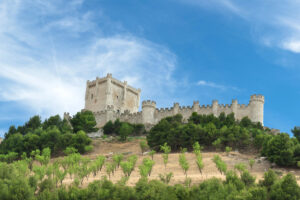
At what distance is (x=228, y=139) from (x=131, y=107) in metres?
32.4

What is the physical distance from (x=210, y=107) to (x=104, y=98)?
1963 centimetres

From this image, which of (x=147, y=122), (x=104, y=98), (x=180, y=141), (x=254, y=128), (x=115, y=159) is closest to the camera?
(x=115, y=159)

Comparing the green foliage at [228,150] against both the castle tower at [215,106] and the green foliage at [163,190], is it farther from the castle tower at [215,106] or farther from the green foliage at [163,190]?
the castle tower at [215,106]

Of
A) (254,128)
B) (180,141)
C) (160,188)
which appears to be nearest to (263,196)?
(160,188)

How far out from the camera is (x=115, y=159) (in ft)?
128

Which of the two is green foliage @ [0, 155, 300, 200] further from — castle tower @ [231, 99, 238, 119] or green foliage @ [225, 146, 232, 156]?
castle tower @ [231, 99, 238, 119]

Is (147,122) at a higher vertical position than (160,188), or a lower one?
higher

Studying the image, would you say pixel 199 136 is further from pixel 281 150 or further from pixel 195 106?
pixel 195 106

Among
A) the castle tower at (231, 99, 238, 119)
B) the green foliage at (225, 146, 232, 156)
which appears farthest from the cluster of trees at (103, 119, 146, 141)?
the green foliage at (225, 146, 232, 156)

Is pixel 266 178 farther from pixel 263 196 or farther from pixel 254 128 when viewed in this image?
pixel 254 128

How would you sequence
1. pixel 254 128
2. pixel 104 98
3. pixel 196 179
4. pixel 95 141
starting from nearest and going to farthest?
pixel 196 179, pixel 254 128, pixel 95 141, pixel 104 98

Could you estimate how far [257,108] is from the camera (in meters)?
54.5

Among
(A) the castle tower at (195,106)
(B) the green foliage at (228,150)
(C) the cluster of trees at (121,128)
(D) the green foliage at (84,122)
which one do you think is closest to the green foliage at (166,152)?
(B) the green foliage at (228,150)

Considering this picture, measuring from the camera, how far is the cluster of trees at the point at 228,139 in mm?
37906
